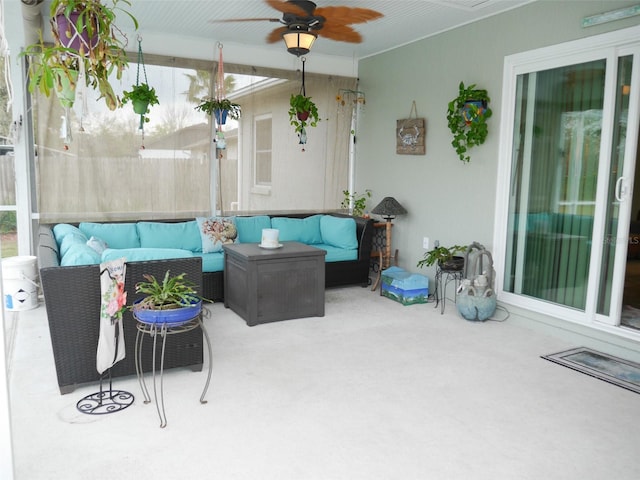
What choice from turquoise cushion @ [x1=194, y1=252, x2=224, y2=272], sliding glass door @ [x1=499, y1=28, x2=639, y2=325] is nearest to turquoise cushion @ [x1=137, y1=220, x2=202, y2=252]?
turquoise cushion @ [x1=194, y1=252, x2=224, y2=272]

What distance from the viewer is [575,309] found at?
13.4 feet

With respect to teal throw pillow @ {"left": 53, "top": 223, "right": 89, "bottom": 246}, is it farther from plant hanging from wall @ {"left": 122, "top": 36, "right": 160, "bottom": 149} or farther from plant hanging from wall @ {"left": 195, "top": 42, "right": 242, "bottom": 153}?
plant hanging from wall @ {"left": 195, "top": 42, "right": 242, "bottom": 153}

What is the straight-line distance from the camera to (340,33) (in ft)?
17.2

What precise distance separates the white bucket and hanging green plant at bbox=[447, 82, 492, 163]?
13.1 ft

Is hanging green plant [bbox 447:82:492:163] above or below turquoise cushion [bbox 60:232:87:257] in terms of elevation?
above

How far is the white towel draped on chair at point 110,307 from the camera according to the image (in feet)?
9.30

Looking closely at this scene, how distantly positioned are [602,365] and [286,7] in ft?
11.9

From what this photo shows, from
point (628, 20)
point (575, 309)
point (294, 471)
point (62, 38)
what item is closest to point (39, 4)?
point (62, 38)

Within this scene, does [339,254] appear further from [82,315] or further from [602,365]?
[82,315]

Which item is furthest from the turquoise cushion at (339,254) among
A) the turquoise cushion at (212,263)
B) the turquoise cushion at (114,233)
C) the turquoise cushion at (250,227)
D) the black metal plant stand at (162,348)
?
the black metal plant stand at (162,348)

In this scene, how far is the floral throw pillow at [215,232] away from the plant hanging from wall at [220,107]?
0.83 m

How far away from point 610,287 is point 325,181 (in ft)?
11.1

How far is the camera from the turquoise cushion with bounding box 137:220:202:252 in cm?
501

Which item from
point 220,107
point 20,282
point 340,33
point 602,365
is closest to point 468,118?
point 340,33
